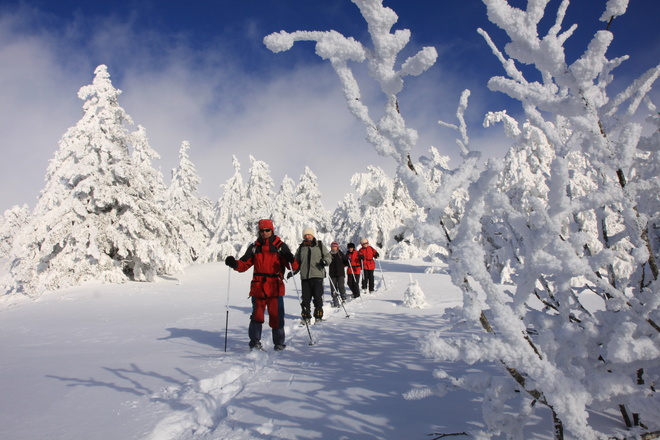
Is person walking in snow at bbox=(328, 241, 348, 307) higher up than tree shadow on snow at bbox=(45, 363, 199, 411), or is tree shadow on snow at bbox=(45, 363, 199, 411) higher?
person walking in snow at bbox=(328, 241, 348, 307)

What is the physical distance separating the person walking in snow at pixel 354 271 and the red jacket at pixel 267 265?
626 centimetres

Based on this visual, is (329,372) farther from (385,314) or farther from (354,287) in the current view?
(354,287)

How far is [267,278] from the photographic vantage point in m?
5.25

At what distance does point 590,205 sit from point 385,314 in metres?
5.74

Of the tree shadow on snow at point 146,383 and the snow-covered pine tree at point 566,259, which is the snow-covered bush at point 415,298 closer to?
the tree shadow on snow at point 146,383

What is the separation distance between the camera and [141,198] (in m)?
18.2

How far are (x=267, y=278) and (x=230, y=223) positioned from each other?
1265 inches

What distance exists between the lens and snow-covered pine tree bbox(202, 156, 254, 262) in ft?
112

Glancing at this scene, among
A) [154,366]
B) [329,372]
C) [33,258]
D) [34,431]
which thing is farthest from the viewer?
[33,258]

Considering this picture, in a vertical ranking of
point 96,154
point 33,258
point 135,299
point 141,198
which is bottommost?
point 135,299

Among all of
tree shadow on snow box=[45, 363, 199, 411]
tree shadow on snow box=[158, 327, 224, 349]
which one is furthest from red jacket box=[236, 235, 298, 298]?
tree shadow on snow box=[45, 363, 199, 411]

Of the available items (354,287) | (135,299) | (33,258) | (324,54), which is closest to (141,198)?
(33,258)

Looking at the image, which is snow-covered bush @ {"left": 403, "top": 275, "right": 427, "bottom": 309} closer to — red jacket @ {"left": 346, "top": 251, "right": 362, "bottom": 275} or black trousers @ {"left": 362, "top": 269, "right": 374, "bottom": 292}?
red jacket @ {"left": 346, "top": 251, "right": 362, "bottom": 275}

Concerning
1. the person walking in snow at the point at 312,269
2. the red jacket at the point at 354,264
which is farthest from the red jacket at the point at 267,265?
the red jacket at the point at 354,264
